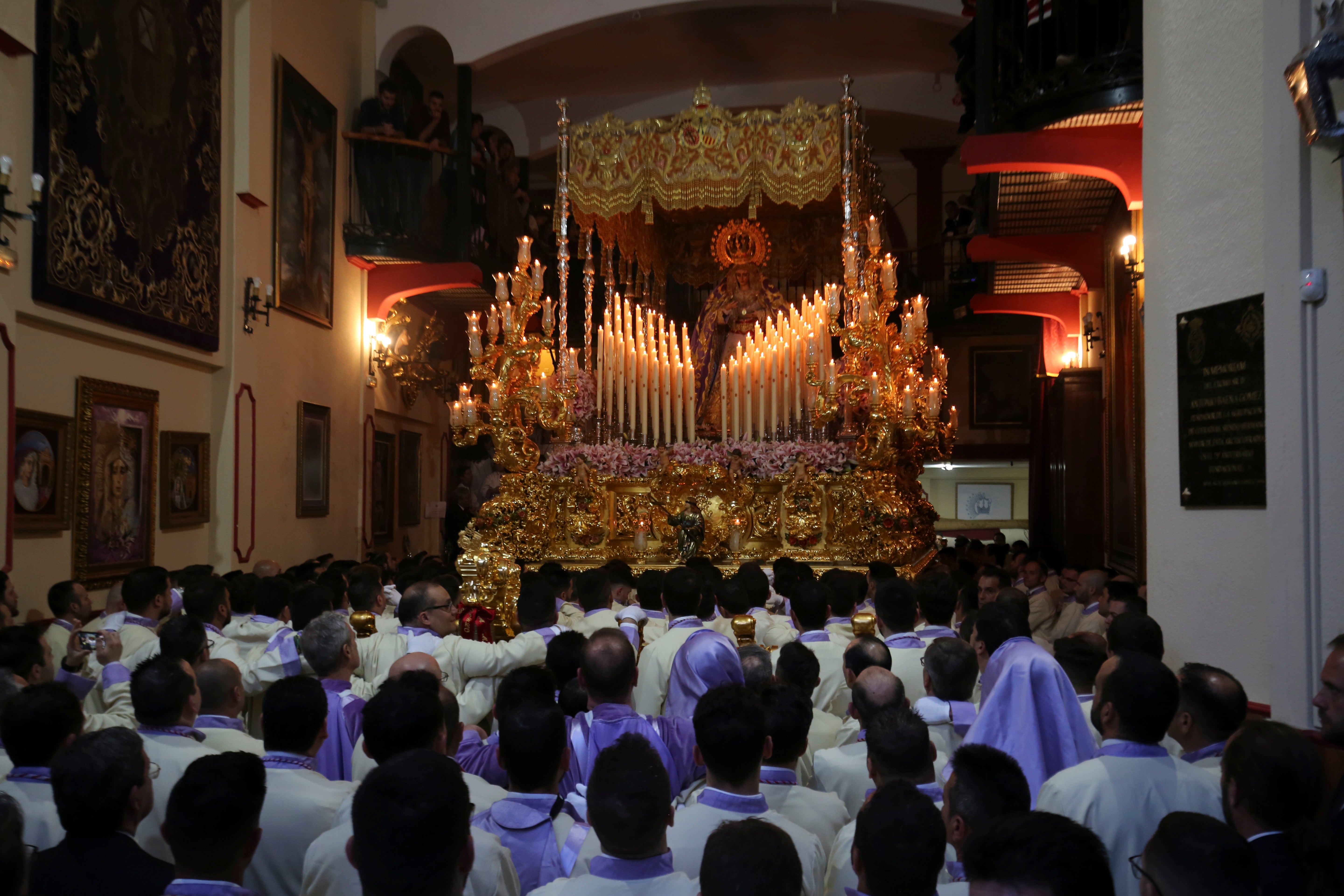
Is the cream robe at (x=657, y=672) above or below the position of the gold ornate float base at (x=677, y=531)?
below

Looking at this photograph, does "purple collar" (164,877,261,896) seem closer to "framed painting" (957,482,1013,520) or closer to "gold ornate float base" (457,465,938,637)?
"gold ornate float base" (457,465,938,637)

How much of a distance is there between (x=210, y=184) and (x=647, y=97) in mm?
8972

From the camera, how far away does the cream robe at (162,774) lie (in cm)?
317

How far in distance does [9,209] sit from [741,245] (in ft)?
24.2

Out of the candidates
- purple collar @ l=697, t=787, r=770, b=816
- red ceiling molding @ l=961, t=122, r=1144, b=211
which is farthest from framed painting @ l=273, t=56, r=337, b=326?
purple collar @ l=697, t=787, r=770, b=816

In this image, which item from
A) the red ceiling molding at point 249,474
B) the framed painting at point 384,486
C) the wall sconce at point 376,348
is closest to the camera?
the red ceiling molding at point 249,474

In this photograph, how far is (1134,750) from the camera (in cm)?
300

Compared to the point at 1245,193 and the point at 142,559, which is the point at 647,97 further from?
the point at 1245,193

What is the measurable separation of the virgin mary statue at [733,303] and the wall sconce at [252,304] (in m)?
4.48

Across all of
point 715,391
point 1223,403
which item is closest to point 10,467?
point 715,391

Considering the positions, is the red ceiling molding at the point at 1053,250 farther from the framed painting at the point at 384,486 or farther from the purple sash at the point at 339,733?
the purple sash at the point at 339,733

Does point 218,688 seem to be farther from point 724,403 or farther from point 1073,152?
point 724,403

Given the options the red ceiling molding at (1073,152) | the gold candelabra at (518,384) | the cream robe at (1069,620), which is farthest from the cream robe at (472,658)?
the red ceiling molding at (1073,152)

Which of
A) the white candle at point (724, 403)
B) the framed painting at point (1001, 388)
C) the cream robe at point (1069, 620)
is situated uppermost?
the framed painting at point (1001, 388)
